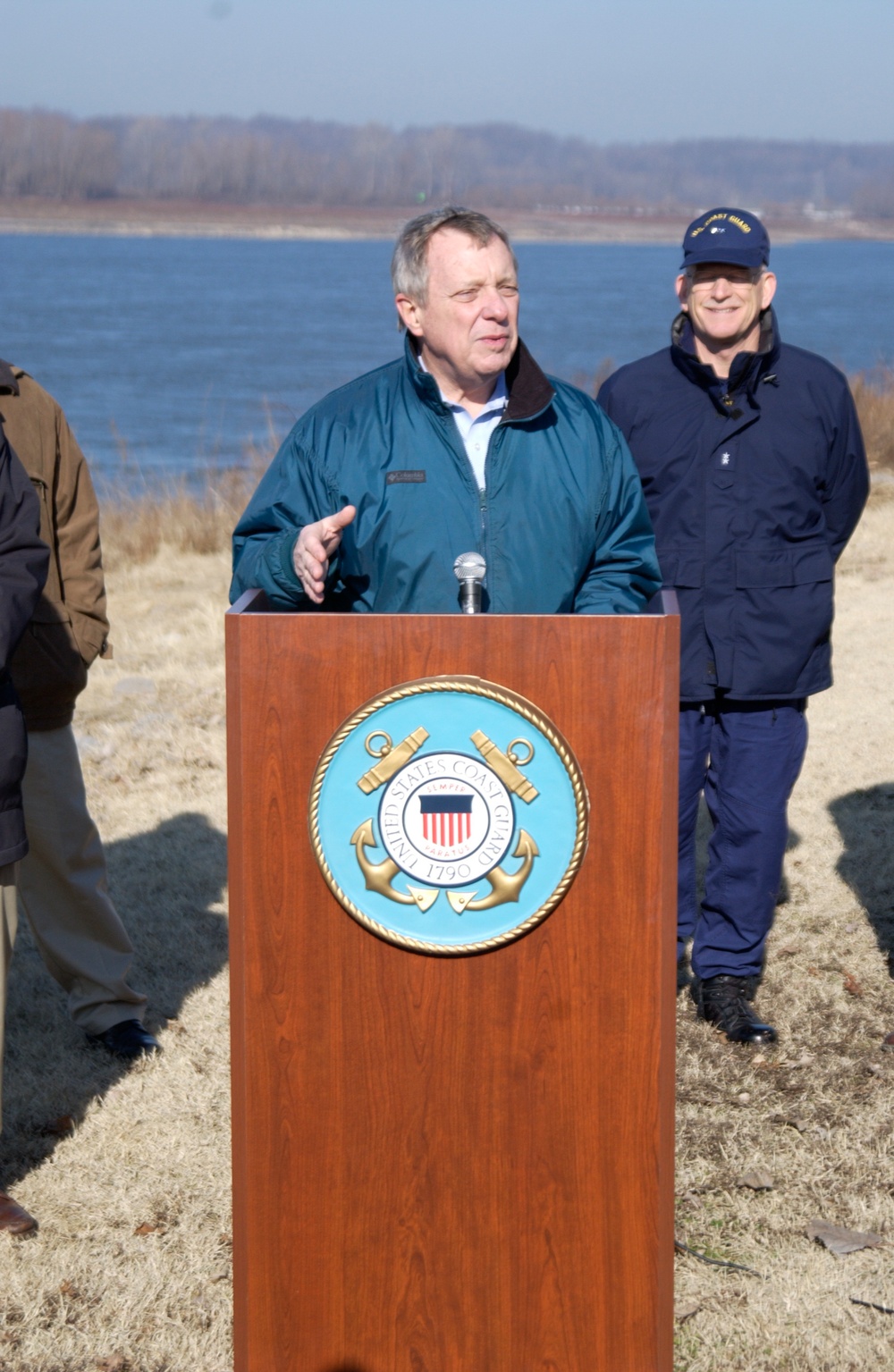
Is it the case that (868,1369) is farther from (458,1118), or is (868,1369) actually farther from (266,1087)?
(266,1087)

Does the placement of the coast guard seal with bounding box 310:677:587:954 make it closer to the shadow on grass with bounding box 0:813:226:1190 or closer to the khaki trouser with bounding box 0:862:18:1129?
the khaki trouser with bounding box 0:862:18:1129

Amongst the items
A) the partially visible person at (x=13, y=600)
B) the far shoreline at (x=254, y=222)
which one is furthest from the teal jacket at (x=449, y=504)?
the far shoreline at (x=254, y=222)

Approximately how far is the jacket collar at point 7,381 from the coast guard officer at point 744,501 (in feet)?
4.94

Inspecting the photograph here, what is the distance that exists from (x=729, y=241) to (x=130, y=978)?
8.93 feet

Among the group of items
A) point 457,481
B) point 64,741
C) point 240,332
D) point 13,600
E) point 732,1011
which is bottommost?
point 240,332

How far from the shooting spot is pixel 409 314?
2.83 meters

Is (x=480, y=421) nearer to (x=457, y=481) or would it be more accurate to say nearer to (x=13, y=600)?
(x=457, y=481)

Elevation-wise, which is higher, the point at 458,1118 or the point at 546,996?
the point at 546,996

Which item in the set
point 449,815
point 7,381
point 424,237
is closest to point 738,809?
point 424,237

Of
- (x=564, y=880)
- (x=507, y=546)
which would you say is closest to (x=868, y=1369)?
(x=564, y=880)

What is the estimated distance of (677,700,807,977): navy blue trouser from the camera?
4.21m

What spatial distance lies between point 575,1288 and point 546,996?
1.41ft

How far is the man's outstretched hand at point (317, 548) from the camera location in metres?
2.38

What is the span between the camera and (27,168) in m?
121
